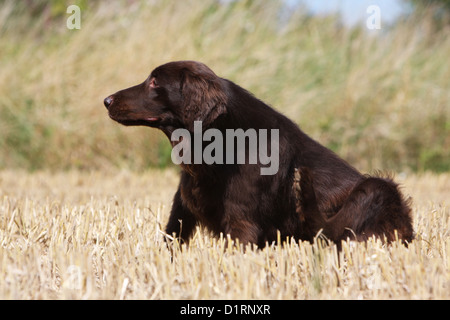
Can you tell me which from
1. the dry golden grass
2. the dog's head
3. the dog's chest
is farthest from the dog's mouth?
the dry golden grass

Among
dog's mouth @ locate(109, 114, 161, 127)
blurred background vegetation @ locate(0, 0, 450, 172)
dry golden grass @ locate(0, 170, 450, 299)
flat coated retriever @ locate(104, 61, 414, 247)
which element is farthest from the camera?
blurred background vegetation @ locate(0, 0, 450, 172)

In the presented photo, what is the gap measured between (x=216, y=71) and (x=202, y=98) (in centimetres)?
525

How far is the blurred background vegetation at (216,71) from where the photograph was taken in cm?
835

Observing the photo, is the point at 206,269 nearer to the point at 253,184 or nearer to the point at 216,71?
the point at 253,184

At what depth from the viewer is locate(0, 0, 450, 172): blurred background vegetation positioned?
8.35 m

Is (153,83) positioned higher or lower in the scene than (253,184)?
higher

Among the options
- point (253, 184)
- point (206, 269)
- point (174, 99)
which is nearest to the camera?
point (206, 269)

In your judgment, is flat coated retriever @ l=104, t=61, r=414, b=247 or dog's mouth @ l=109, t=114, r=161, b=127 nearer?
flat coated retriever @ l=104, t=61, r=414, b=247

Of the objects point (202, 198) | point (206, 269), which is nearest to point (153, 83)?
point (202, 198)

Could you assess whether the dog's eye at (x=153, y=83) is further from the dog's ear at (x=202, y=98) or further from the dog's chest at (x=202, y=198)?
the dog's chest at (x=202, y=198)

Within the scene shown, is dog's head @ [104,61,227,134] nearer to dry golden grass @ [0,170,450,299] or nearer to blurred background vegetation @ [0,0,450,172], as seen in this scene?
dry golden grass @ [0,170,450,299]

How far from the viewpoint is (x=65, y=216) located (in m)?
4.22

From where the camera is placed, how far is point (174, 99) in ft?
11.9

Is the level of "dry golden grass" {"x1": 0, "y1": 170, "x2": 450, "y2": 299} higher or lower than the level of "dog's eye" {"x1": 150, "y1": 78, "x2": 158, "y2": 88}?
lower
